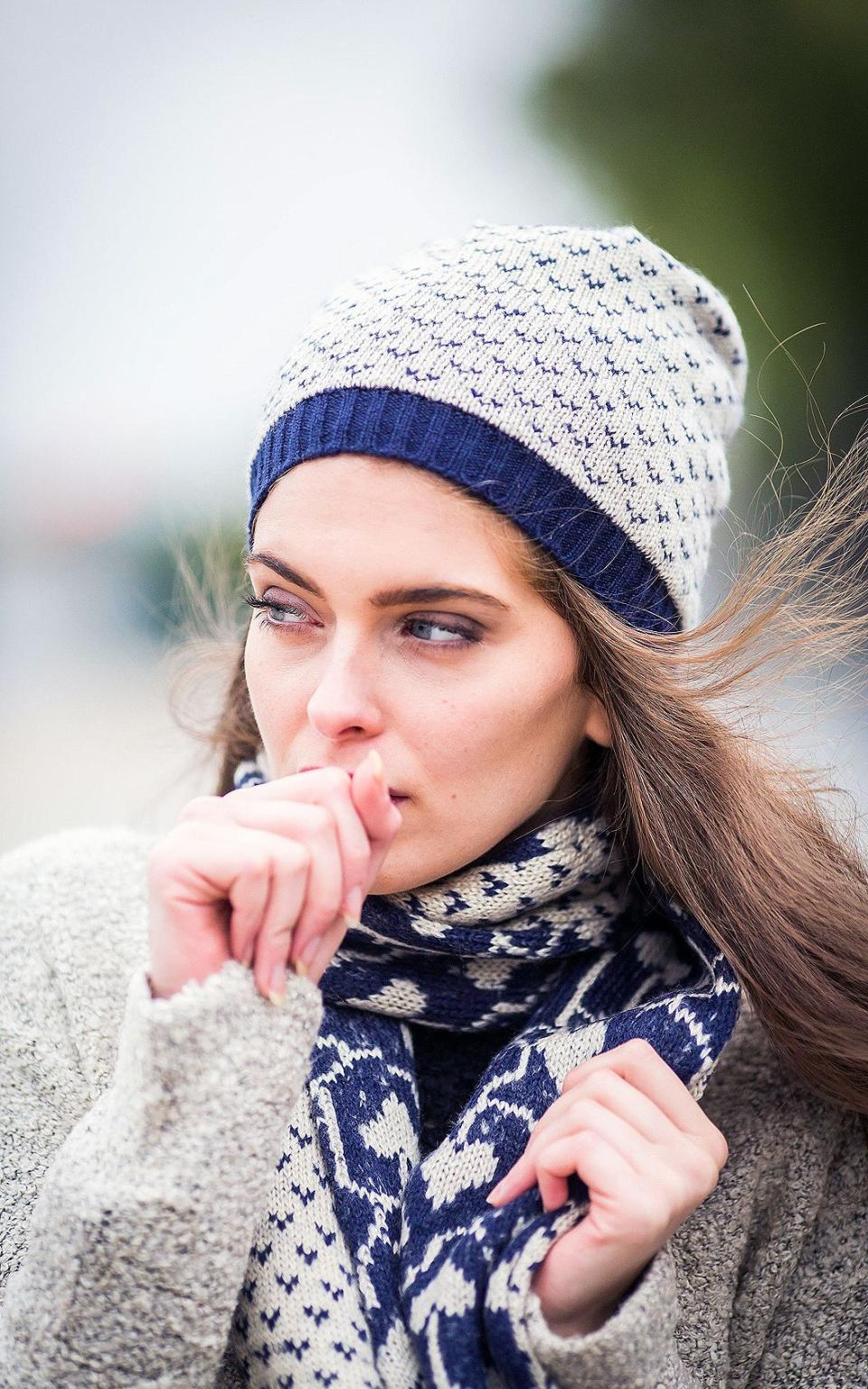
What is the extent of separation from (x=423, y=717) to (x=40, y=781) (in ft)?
15.1

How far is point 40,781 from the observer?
5785 millimetres

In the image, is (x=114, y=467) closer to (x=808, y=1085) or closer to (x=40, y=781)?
(x=40, y=781)

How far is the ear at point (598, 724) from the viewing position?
6.23 feet

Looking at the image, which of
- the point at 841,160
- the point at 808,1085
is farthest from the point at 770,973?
the point at 841,160

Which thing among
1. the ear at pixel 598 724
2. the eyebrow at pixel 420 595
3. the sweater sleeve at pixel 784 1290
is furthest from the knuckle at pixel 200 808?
the sweater sleeve at pixel 784 1290

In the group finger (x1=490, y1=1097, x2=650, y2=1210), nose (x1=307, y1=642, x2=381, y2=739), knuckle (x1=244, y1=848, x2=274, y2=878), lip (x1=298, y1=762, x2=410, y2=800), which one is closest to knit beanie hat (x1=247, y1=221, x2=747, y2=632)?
nose (x1=307, y1=642, x2=381, y2=739)

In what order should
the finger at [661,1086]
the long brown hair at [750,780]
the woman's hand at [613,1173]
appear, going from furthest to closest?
the long brown hair at [750,780]
the finger at [661,1086]
the woman's hand at [613,1173]

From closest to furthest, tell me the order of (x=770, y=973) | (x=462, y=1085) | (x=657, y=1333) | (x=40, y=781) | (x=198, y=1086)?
(x=198, y=1086)
(x=657, y=1333)
(x=770, y=973)
(x=462, y=1085)
(x=40, y=781)

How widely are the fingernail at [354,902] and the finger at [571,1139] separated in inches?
16.4

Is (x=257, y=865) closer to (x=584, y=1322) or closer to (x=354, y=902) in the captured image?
(x=354, y=902)

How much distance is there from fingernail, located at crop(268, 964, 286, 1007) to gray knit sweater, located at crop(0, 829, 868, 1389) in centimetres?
1

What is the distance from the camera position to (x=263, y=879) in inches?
52.7

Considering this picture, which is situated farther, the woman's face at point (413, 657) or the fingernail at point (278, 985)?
the woman's face at point (413, 657)

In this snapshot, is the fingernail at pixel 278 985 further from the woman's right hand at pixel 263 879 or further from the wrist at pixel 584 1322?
the wrist at pixel 584 1322
